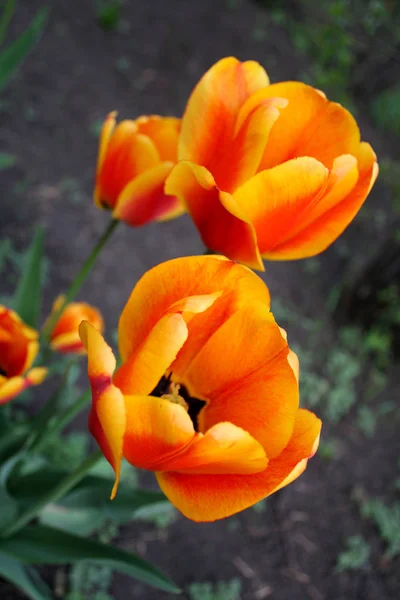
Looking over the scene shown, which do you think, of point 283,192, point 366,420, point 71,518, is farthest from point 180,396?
point 366,420

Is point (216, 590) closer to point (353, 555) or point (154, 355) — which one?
point (353, 555)

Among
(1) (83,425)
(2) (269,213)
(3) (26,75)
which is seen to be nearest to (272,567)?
(1) (83,425)

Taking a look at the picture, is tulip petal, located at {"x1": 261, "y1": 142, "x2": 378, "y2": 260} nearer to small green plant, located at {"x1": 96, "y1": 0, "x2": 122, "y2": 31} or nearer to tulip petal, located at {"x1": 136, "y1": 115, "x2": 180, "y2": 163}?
tulip petal, located at {"x1": 136, "y1": 115, "x2": 180, "y2": 163}

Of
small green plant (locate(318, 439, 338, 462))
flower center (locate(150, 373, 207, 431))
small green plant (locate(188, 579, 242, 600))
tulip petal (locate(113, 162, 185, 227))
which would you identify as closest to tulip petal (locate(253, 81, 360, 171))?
tulip petal (locate(113, 162, 185, 227))

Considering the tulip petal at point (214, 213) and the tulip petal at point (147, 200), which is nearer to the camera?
the tulip petal at point (214, 213)

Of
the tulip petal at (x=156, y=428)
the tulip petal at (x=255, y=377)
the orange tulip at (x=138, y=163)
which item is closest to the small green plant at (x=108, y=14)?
the orange tulip at (x=138, y=163)

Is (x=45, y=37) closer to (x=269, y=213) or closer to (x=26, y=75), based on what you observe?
(x=26, y=75)

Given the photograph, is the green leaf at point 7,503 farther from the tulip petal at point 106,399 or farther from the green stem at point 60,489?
the tulip petal at point 106,399
